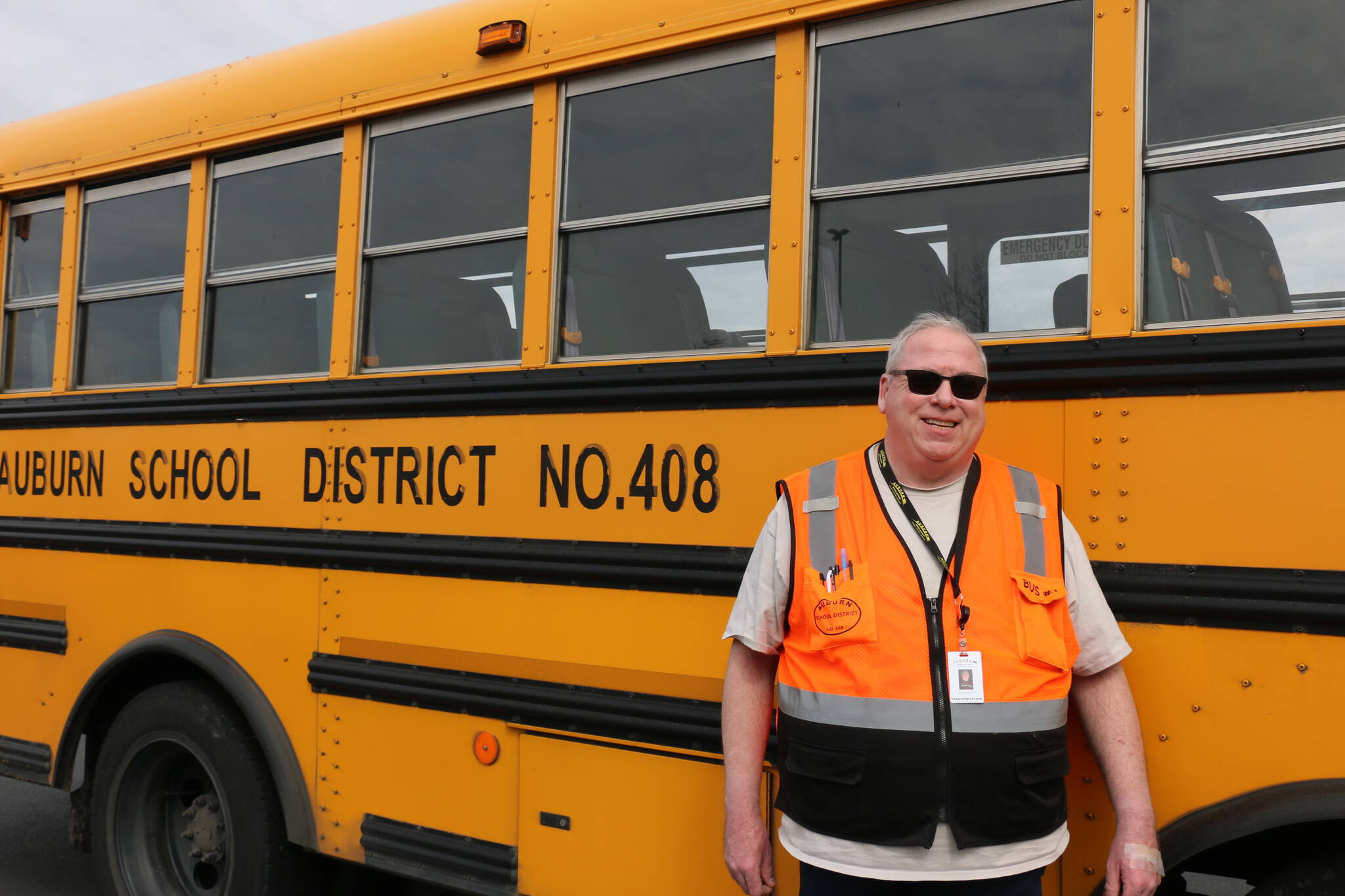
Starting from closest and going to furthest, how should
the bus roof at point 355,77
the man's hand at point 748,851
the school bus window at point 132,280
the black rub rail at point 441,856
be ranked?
the man's hand at point 748,851
the bus roof at point 355,77
the black rub rail at point 441,856
the school bus window at point 132,280

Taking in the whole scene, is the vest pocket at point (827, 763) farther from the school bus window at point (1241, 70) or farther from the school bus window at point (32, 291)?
the school bus window at point (32, 291)

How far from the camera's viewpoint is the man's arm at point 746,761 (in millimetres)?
2133

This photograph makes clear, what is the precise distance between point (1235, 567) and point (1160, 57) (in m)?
0.95

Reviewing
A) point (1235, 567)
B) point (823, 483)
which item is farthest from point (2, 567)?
point (1235, 567)

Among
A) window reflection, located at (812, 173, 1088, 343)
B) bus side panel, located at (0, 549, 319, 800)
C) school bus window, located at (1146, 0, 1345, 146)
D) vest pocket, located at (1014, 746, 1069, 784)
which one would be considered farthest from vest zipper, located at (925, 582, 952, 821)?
bus side panel, located at (0, 549, 319, 800)

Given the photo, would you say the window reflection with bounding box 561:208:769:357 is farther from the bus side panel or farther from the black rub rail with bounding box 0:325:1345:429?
the bus side panel

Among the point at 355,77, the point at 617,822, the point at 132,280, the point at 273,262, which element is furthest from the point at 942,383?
the point at 132,280

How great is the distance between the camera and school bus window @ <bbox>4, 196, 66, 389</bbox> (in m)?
4.04

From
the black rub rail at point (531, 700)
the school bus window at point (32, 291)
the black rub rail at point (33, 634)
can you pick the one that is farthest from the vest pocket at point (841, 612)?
the school bus window at point (32, 291)

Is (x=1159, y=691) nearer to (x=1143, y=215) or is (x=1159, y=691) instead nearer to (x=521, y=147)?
(x=1143, y=215)

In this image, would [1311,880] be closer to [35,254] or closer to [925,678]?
[925,678]

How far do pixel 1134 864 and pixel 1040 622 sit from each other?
425mm

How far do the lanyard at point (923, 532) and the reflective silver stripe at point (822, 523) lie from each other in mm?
93

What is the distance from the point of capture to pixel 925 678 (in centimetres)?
191
